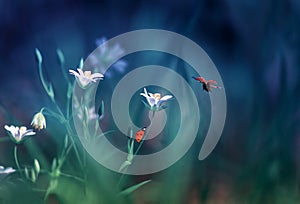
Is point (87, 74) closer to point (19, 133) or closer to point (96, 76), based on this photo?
point (96, 76)

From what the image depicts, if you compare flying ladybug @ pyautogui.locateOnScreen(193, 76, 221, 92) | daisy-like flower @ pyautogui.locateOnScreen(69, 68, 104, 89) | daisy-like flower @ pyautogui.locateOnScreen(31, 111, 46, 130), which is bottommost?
daisy-like flower @ pyautogui.locateOnScreen(31, 111, 46, 130)

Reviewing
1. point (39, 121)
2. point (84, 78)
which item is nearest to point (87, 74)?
point (84, 78)

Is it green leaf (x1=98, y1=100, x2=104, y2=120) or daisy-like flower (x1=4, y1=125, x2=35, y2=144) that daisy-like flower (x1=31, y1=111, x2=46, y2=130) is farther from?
green leaf (x1=98, y1=100, x2=104, y2=120)

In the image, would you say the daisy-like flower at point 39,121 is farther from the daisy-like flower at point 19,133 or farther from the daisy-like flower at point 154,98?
the daisy-like flower at point 154,98

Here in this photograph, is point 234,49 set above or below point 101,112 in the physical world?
above

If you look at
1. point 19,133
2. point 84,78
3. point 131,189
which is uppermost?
Result: point 84,78

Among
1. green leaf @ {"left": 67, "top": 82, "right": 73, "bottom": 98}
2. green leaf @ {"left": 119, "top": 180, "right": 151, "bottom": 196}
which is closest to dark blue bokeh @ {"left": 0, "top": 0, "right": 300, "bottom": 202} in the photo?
green leaf @ {"left": 67, "top": 82, "right": 73, "bottom": 98}
